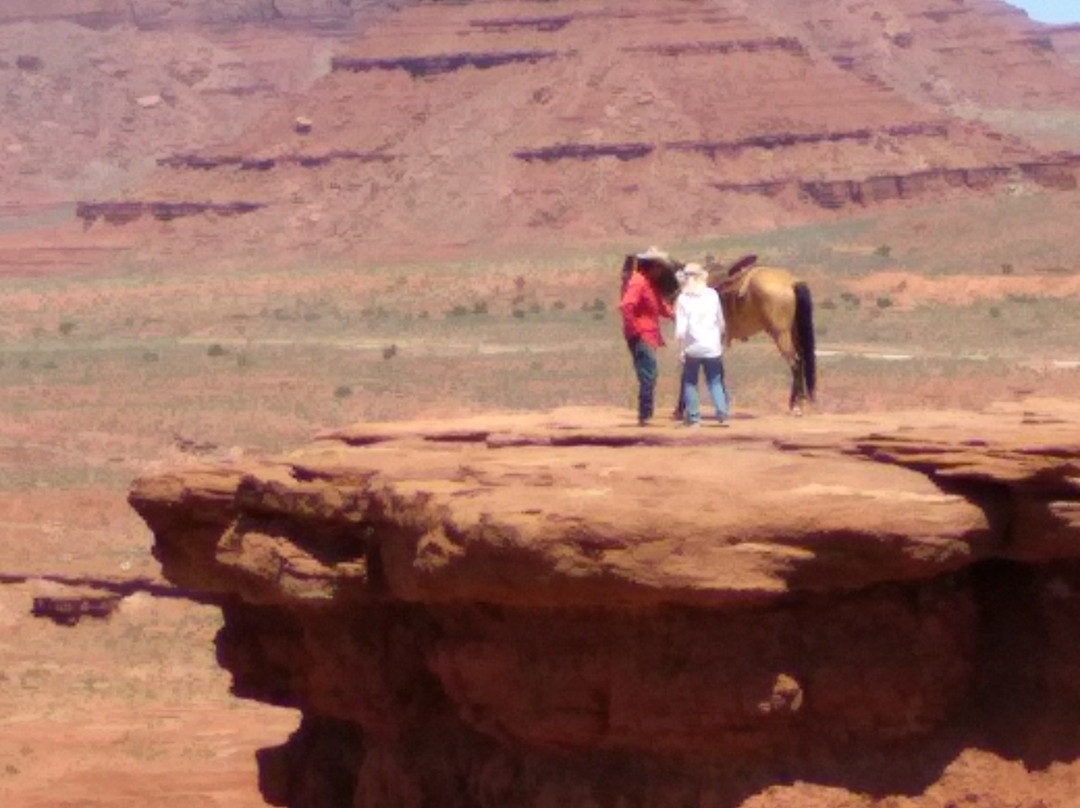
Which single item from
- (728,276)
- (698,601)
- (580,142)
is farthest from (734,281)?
(580,142)

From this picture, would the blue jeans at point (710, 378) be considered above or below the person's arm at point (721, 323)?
below

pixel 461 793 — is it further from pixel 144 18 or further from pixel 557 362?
pixel 144 18

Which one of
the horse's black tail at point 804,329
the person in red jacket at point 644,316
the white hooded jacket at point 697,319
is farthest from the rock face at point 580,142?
the white hooded jacket at point 697,319

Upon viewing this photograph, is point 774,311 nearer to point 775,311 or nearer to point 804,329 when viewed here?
point 775,311

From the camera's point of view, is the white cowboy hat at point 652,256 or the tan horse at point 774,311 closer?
A: the white cowboy hat at point 652,256

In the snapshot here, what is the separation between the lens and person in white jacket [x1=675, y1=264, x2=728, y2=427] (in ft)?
57.2

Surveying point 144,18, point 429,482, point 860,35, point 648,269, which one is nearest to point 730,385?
point 648,269

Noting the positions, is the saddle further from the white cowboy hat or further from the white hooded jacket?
the white hooded jacket


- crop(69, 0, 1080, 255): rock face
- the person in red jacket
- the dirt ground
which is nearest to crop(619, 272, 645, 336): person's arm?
the person in red jacket

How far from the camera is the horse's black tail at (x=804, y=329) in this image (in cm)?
1869

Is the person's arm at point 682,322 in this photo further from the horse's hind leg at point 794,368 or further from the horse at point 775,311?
the horse's hind leg at point 794,368

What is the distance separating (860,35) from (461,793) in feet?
397

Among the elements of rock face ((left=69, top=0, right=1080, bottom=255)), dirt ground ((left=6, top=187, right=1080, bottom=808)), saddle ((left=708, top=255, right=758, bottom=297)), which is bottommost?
dirt ground ((left=6, top=187, right=1080, bottom=808))

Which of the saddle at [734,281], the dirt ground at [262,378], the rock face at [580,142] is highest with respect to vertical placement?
the rock face at [580,142]
